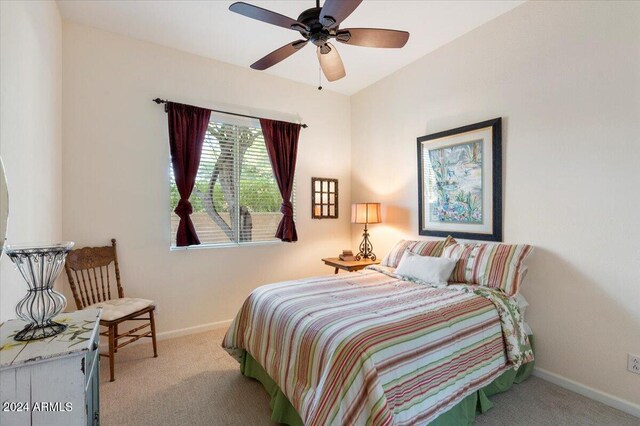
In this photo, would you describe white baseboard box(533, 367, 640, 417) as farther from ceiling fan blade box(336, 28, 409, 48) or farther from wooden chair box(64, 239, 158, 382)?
wooden chair box(64, 239, 158, 382)

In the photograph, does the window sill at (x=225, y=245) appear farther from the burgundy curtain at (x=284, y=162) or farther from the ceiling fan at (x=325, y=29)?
the ceiling fan at (x=325, y=29)

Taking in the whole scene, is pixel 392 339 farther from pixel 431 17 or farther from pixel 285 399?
pixel 431 17

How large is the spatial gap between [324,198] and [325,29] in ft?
7.90

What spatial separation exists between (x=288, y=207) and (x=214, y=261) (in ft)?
3.37

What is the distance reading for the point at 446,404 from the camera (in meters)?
1.58

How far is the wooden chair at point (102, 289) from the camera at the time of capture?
8.02ft

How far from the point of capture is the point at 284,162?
366 cm

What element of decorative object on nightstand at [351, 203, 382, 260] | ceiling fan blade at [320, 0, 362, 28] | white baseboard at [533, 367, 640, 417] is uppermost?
ceiling fan blade at [320, 0, 362, 28]

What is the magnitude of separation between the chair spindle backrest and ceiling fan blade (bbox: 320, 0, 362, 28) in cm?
258

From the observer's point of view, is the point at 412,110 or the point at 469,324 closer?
the point at 469,324

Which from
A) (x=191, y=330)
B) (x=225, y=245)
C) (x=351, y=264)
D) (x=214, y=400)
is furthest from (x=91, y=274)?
(x=351, y=264)

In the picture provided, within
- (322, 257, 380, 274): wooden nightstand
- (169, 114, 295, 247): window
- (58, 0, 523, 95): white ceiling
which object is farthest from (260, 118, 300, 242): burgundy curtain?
(58, 0, 523, 95): white ceiling

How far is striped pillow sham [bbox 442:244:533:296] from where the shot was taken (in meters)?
2.23

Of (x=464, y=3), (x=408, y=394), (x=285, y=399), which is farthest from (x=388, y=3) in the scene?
(x=285, y=399)
